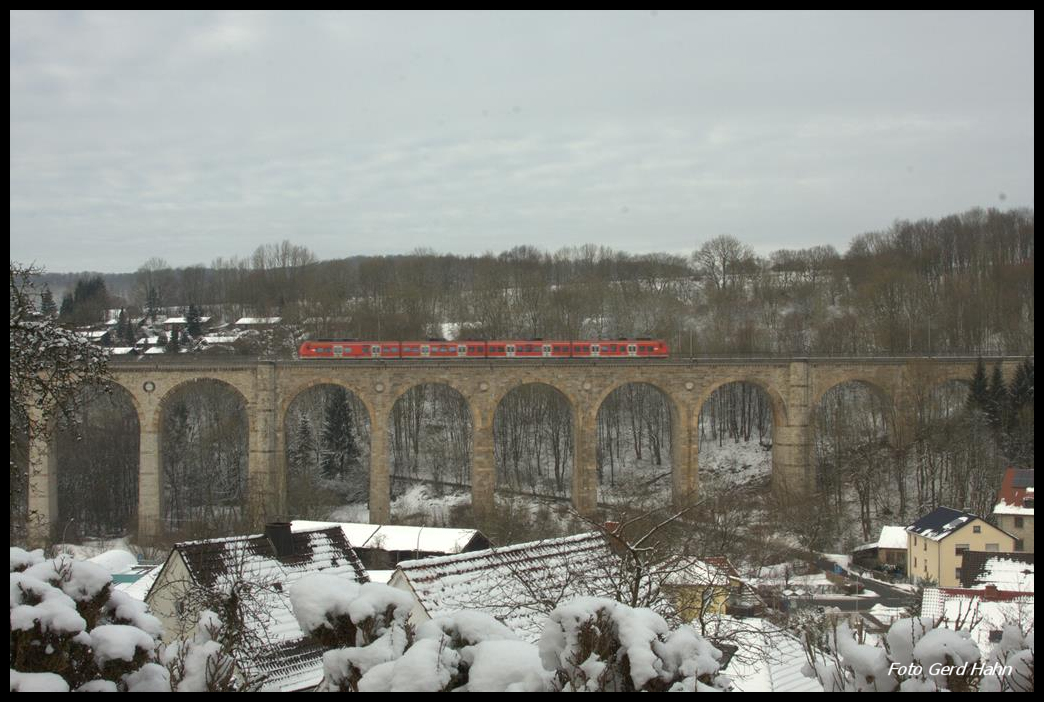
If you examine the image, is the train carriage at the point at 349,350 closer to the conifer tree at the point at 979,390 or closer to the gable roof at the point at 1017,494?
the gable roof at the point at 1017,494

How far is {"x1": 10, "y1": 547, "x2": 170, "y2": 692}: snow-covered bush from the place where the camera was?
421cm

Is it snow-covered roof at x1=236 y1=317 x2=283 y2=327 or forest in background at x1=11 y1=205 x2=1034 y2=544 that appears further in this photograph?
snow-covered roof at x1=236 y1=317 x2=283 y2=327

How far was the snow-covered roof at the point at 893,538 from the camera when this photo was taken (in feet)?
86.7

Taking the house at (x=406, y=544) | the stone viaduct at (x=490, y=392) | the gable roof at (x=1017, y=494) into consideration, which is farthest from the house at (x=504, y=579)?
the gable roof at (x=1017, y=494)

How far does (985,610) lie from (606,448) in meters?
30.5

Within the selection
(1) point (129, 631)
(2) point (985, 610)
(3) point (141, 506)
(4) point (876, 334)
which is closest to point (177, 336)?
(3) point (141, 506)

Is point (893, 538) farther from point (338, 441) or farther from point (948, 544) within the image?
point (338, 441)

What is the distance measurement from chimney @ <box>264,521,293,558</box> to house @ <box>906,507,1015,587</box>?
17961 millimetres

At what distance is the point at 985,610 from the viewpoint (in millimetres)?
16734

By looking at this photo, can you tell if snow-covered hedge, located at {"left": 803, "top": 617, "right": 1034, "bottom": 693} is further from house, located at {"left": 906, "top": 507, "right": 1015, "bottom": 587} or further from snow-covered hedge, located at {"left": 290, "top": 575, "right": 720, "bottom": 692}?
house, located at {"left": 906, "top": 507, "right": 1015, "bottom": 587}

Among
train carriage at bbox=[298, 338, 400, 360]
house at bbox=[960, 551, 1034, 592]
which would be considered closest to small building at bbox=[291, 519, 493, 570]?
house at bbox=[960, 551, 1034, 592]

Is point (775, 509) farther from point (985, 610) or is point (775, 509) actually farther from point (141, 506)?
point (141, 506)

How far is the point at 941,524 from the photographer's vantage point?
79.9 feet

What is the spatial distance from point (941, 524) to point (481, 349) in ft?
55.3
